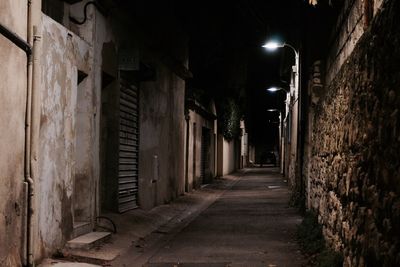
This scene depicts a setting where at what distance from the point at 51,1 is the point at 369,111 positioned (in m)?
6.68

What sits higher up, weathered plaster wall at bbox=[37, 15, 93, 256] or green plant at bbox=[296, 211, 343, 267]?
weathered plaster wall at bbox=[37, 15, 93, 256]

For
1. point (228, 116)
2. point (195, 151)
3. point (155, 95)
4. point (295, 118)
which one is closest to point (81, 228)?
point (155, 95)

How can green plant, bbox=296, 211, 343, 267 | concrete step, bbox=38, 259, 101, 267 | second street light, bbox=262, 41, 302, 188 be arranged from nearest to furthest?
1. green plant, bbox=296, 211, 343, 267
2. concrete step, bbox=38, 259, 101, 267
3. second street light, bbox=262, 41, 302, 188

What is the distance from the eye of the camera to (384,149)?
430 centimetres

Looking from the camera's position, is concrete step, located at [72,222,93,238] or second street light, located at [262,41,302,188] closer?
concrete step, located at [72,222,93,238]

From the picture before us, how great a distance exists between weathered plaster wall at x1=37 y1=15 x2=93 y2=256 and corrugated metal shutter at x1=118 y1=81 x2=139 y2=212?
9.60ft

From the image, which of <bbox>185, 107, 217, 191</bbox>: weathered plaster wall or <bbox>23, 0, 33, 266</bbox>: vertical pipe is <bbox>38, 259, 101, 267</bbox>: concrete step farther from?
<bbox>185, 107, 217, 191</bbox>: weathered plaster wall

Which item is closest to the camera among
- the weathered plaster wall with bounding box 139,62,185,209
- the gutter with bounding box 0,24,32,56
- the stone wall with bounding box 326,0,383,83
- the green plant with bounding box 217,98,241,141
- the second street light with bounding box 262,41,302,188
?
the gutter with bounding box 0,24,32,56

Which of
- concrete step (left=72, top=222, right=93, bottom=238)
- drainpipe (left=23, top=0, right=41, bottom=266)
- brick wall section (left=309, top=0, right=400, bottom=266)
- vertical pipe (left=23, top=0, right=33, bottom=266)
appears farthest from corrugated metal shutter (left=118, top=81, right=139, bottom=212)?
brick wall section (left=309, top=0, right=400, bottom=266)

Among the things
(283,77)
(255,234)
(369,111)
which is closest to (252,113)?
(283,77)

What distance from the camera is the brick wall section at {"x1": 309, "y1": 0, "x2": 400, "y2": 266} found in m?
4.00

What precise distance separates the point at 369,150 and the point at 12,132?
4.09 meters

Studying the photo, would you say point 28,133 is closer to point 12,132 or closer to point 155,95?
point 12,132

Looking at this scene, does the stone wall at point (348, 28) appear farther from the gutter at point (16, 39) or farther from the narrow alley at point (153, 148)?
the gutter at point (16, 39)
